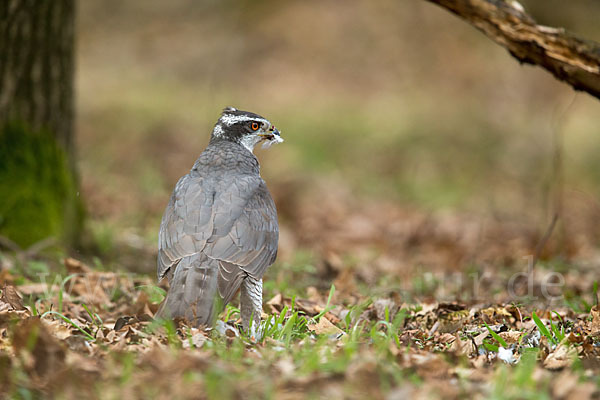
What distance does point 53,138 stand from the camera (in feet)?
20.0

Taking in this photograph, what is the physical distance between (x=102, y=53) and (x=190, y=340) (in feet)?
59.0

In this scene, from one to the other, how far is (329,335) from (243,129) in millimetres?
1768

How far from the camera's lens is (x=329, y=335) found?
382 cm

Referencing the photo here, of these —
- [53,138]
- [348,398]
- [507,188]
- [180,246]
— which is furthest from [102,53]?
[348,398]

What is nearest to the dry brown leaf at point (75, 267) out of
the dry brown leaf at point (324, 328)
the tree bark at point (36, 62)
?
the tree bark at point (36, 62)

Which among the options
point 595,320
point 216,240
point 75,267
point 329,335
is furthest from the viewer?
point 75,267

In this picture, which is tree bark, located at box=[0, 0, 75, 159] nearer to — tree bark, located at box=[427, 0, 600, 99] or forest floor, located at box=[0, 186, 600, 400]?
forest floor, located at box=[0, 186, 600, 400]

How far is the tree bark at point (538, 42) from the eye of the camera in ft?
16.0

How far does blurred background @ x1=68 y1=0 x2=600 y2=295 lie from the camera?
26.6 ft

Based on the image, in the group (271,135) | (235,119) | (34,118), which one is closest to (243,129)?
(235,119)

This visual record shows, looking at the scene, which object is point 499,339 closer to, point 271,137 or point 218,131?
point 271,137

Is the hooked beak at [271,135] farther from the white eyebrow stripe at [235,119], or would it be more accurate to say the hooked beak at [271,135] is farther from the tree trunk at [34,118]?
the tree trunk at [34,118]

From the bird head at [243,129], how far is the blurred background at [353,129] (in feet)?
5.41

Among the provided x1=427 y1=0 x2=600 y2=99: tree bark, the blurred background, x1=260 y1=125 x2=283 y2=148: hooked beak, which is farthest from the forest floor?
x1=427 y1=0 x2=600 y2=99: tree bark
